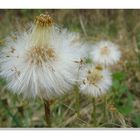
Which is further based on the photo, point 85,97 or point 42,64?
point 85,97

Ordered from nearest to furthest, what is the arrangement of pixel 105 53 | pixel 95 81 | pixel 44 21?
1. pixel 44 21
2. pixel 95 81
3. pixel 105 53

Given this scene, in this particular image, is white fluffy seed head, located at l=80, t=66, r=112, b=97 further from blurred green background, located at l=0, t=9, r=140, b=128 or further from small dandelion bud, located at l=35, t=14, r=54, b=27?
small dandelion bud, located at l=35, t=14, r=54, b=27

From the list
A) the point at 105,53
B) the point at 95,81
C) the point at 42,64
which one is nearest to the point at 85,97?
the point at 95,81

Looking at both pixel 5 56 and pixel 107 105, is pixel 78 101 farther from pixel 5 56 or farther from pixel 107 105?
→ pixel 5 56

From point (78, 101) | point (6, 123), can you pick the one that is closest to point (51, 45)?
point (78, 101)

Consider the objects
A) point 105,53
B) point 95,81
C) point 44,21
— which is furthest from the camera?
point 105,53

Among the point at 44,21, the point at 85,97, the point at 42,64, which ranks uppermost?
the point at 44,21

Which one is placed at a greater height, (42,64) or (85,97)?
(42,64)

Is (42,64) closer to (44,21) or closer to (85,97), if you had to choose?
(44,21)
